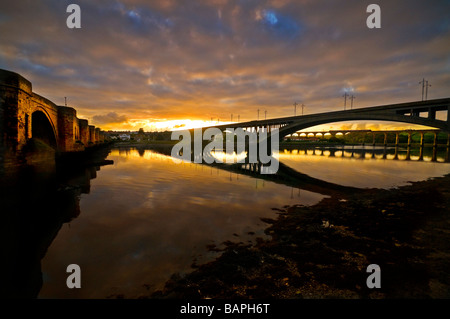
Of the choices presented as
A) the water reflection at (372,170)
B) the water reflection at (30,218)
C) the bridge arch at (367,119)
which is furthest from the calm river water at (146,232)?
the bridge arch at (367,119)

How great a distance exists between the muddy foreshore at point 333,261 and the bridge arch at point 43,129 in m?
32.5

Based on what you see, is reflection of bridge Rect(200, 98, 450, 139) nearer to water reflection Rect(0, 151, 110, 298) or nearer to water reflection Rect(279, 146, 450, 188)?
water reflection Rect(279, 146, 450, 188)

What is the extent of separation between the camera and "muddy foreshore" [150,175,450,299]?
14.3ft

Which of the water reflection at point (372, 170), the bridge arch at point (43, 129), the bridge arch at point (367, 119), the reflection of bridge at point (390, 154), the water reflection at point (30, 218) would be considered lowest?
the water reflection at point (30, 218)

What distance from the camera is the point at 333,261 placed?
5.50 meters

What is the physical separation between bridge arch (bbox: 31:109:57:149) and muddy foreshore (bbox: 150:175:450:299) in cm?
3249

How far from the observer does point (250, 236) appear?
A: 23.5ft

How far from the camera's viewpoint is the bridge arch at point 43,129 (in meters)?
26.9

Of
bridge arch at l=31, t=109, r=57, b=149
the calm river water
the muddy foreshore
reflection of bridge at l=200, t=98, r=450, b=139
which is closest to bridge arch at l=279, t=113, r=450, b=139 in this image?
reflection of bridge at l=200, t=98, r=450, b=139

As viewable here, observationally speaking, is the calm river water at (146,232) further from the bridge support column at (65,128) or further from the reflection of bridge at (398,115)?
the reflection of bridge at (398,115)

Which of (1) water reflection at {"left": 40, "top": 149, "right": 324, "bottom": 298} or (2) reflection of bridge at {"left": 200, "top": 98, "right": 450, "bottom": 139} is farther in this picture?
(2) reflection of bridge at {"left": 200, "top": 98, "right": 450, "bottom": 139}

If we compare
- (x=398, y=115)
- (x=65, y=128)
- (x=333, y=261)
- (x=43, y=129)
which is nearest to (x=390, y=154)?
(x=398, y=115)
